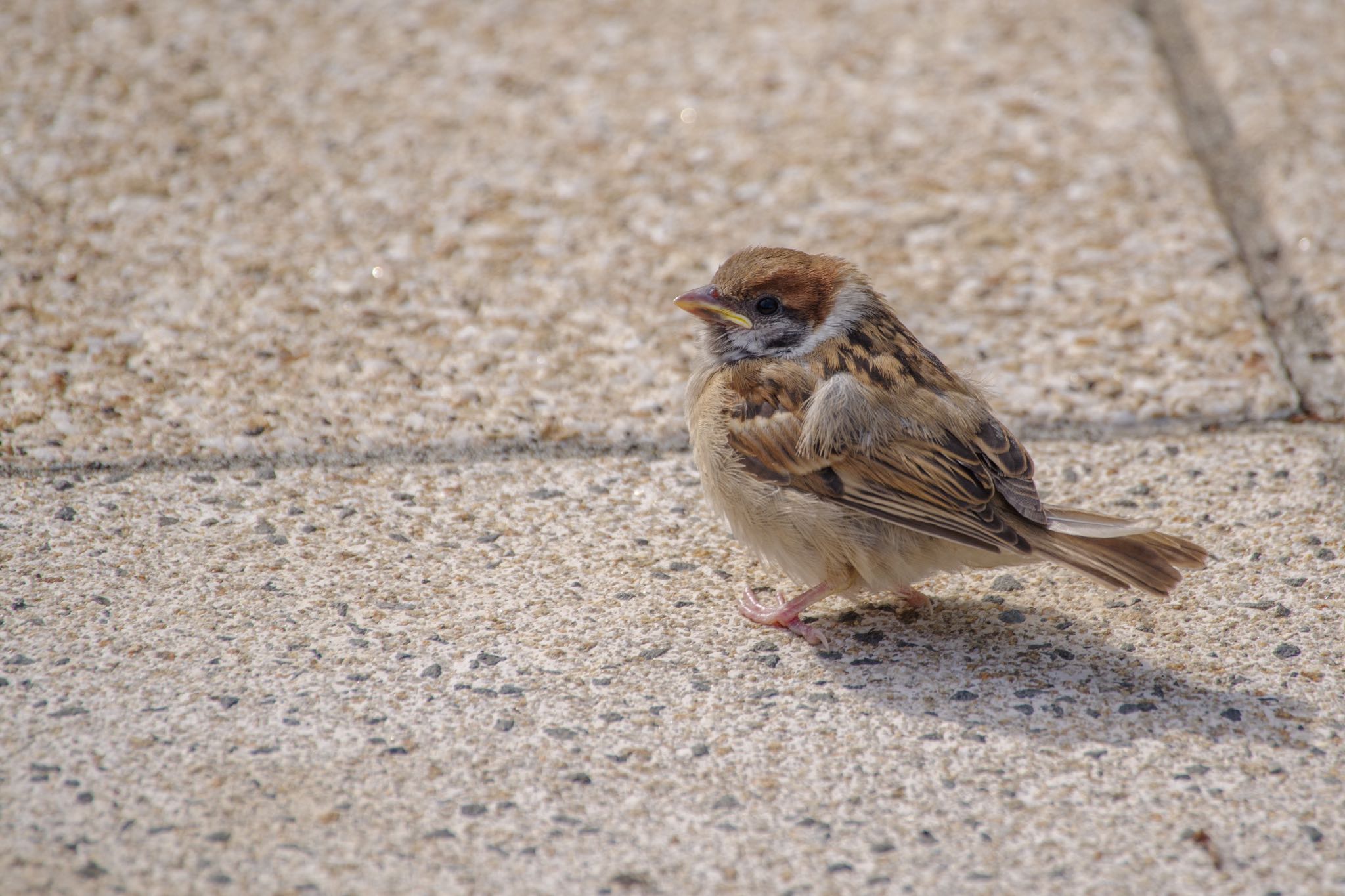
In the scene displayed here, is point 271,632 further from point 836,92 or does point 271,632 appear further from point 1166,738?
point 836,92

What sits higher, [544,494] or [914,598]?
[544,494]

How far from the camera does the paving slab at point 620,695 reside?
2.35m

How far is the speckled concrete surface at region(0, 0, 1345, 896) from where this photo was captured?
244 cm

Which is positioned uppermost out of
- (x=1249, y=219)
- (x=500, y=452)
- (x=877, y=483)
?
(x=1249, y=219)

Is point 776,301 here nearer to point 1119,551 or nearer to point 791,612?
point 791,612

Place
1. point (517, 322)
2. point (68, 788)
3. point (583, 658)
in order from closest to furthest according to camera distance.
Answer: point (68, 788), point (583, 658), point (517, 322)

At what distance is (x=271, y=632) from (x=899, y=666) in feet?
4.66

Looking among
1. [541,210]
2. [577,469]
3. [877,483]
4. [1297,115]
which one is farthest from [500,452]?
[1297,115]

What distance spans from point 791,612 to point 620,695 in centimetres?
51

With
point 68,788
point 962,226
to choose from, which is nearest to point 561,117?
point 962,226

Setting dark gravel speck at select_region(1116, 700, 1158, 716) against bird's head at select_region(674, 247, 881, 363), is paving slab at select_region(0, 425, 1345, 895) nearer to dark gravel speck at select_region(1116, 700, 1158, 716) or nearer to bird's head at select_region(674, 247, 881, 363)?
dark gravel speck at select_region(1116, 700, 1158, 716)

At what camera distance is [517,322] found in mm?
4215

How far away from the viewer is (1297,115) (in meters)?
5.00

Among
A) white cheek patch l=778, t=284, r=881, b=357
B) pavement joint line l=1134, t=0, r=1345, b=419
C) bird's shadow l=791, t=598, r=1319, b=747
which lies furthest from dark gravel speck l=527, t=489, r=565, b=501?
pavement joint line l=1134, t=0, r=1345, b=419
